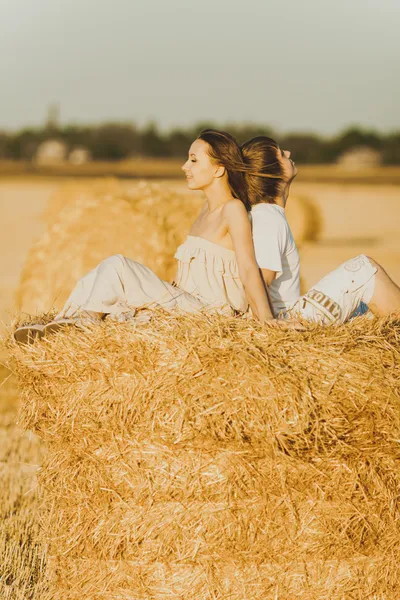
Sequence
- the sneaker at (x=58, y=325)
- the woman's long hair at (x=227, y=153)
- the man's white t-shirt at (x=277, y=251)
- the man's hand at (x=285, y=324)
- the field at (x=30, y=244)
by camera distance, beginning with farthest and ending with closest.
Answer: the woman's long hair at (x=227, y=153)
the man's white t-shirt at (x=277, y=251)
the field at (x=30, y=244)
the sneaker at (x=58, y=325)
the man's hand at (x=285, y=324)

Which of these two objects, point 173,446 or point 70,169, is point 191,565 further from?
point 70,169

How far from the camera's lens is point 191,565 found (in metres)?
3.19

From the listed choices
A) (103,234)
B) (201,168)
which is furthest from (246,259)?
(103,234)

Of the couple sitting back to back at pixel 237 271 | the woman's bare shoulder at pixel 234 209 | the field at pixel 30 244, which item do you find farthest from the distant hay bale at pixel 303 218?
the woman's bare shoulder at pixel 234 209

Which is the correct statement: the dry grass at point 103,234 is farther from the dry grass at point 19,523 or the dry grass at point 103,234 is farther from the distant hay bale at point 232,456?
the distant hay bale at point 232,456

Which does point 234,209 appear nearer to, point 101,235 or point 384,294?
point 384,294

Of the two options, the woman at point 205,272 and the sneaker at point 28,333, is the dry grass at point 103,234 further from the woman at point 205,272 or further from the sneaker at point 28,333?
the sneaker at point 28,333

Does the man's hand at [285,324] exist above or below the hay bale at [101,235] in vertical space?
above

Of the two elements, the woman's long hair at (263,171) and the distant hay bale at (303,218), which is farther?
the distant hay bale at (303,218)

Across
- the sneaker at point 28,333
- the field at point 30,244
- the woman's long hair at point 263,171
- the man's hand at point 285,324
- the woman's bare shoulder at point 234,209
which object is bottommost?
the field at point 30,244

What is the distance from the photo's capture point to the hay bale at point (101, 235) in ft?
22.0

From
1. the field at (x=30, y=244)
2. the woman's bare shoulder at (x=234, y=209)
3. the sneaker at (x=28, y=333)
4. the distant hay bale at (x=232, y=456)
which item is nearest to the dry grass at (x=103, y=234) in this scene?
the field at (x=30, y=244)

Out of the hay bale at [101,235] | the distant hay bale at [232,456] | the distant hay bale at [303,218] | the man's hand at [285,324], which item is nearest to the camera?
the distant hay bale at [232,456]

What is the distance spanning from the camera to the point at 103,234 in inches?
272
